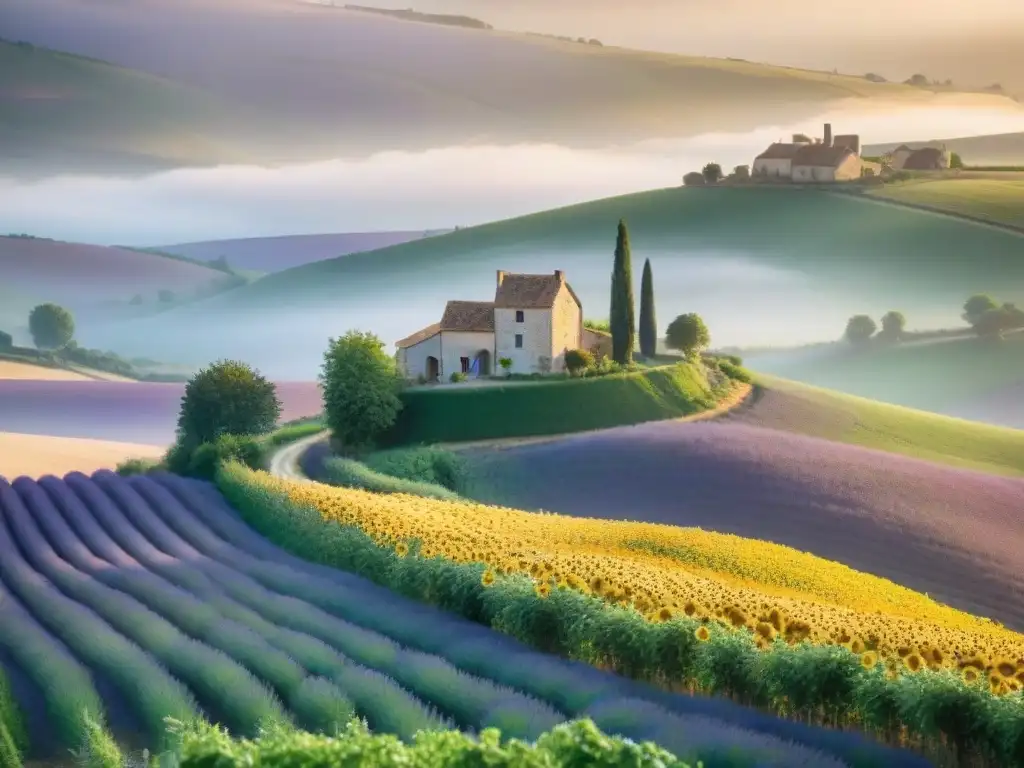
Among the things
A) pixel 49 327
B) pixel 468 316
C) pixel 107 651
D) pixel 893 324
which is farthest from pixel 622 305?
pixel 107 651

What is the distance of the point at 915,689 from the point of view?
11086mm

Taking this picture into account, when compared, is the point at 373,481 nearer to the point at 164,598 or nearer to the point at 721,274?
the point at 164,598

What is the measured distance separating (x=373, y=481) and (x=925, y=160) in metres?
30.6

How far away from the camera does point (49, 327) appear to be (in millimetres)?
42469

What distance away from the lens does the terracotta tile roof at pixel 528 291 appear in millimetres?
34000

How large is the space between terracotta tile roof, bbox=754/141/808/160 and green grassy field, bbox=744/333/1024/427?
25.7 feet

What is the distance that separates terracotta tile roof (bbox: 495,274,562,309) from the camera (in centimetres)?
3400

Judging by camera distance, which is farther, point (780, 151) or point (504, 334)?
point (780, 151)

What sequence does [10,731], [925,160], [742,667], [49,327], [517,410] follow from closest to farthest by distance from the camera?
[10,731]
[742,667]
[517,410]
[49,327]
[925,160]

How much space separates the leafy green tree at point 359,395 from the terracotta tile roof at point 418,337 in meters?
2.60

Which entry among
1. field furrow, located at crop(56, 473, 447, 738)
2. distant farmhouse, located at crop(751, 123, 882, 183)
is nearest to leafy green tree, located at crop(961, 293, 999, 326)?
distant farmhouse, located at crop(751, 123, 882, 183)

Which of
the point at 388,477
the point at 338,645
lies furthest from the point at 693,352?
the point at 338,645

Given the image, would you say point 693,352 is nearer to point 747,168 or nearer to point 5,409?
point 747,168

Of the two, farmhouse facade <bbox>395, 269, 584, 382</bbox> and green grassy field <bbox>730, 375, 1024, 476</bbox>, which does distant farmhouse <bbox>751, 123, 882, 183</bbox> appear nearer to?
green grassy field <bbox>730, 375, 1024, 476</bbox>
